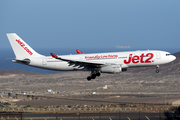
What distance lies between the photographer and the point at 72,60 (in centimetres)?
5888

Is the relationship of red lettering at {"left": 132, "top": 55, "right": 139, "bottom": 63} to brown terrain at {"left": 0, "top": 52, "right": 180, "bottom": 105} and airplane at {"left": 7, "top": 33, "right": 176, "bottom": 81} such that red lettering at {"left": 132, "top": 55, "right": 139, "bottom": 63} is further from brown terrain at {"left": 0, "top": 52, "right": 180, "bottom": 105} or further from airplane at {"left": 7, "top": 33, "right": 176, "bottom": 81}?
brown terrain at {"left": 0, "top": 52, "right": 180, "bottom": 105}

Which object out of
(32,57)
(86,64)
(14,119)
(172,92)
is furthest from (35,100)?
(172,92)

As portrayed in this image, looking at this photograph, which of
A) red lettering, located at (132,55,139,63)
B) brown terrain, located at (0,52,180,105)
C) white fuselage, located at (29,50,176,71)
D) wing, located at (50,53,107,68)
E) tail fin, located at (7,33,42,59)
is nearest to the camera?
wing, located at (50,53,107,68)

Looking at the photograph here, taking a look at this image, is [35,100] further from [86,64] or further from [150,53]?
[150,53]

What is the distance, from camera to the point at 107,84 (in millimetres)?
113250

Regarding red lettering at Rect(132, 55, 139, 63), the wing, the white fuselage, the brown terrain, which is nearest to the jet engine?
the wing

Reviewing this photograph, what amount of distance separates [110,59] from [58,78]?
74.8 m

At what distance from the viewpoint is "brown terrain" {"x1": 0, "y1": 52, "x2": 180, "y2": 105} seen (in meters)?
87.1

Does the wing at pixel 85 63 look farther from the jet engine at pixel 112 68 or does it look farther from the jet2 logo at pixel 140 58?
the jet2 logo at pixel 140 58

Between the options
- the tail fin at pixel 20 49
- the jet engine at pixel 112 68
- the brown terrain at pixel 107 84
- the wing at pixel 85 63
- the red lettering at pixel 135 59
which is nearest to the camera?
the wing at pixel 85 63

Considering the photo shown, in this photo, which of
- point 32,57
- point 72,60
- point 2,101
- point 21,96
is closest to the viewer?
point 72,60

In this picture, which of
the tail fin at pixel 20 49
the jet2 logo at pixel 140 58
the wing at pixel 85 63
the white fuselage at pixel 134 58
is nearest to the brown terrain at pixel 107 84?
the tail fin at pixel 20 49

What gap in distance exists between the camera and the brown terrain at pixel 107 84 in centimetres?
8706

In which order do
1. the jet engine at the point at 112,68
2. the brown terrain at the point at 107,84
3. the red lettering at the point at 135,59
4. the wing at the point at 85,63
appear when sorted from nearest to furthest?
the wing at the point at 85,63 → the jet engine at the point at 112,68 → the red lettering at the point at 135,59 → the brown terrain at the point at 107,84
